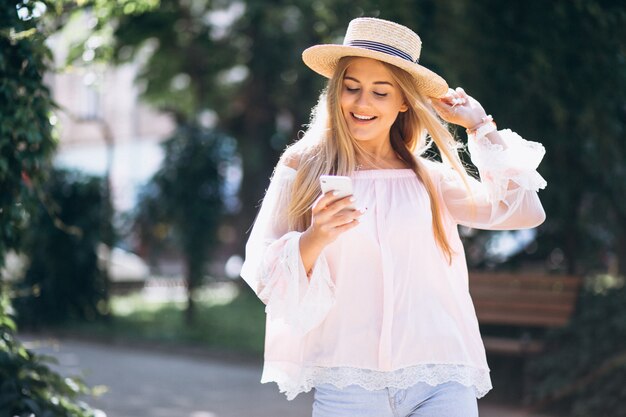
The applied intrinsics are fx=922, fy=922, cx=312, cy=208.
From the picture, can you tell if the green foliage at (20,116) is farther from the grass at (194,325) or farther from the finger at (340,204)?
the grass at (194,325)

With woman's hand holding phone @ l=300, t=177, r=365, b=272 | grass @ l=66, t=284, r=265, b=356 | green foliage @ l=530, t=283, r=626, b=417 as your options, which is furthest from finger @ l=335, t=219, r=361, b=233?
grass @ l=66, t=284, r=265, b=356

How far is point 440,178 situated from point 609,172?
5360 mm

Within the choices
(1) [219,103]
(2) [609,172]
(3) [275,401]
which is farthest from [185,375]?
(1) [219,103]

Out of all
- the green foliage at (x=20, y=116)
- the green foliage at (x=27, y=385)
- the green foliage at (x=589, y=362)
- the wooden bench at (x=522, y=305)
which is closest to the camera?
the green foliage at (x=27, y=385)

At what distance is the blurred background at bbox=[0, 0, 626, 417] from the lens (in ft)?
15.5

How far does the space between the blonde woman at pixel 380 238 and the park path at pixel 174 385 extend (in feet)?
10.7

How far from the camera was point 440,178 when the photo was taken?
132 inches

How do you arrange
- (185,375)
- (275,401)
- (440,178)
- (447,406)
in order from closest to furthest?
(447,406) → (440,178) → (275,401) → (185,375)

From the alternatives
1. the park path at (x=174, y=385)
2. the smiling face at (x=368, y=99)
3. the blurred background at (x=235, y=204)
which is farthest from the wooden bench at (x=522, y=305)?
the smiling face at (x=368, y=99)

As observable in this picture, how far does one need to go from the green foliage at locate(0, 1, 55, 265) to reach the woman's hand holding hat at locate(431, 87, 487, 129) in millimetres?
2080

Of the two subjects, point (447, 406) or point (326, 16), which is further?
point (326, 16)

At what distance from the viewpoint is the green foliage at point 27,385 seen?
4324 mm

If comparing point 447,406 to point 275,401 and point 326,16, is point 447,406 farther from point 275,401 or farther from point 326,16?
point 326,16

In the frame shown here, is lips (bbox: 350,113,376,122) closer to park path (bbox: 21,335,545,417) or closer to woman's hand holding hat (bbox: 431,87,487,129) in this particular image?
woman's hand holding hat (bbox: 431,87,487,129)
